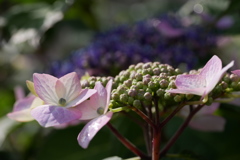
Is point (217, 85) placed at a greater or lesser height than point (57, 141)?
greater

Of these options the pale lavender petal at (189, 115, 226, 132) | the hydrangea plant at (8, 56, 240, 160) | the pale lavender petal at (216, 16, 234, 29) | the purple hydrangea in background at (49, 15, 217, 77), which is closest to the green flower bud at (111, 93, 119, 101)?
the hydrangea plant at (8, 56, 240, 160)

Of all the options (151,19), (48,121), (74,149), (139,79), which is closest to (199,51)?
(151,19)

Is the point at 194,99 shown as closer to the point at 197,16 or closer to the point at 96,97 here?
the point at 96,97

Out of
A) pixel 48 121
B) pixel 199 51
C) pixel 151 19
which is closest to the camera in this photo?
pixel 48 121

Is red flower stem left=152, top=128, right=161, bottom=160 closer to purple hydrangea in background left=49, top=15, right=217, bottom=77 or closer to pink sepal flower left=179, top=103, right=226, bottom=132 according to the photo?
pink sepal flower left=179, top=103, right=226, bottom=132

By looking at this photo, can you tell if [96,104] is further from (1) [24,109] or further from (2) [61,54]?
(2) [61,54]
